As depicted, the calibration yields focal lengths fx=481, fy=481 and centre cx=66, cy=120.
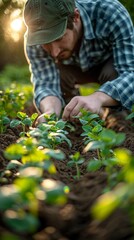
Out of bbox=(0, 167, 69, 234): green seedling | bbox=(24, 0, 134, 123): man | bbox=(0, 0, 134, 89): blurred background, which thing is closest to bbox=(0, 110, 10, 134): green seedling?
bbox=(24, 0, 134, 123): man

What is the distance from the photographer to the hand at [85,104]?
3580 millimetres

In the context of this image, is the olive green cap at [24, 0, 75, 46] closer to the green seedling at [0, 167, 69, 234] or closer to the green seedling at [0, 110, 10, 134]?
the green seedling at [0, 110, 10, 134]

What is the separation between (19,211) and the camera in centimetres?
122

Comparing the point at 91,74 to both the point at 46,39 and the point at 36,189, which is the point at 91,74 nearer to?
the point at 46,39

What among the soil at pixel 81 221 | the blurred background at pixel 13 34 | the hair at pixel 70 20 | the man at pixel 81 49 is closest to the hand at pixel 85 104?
the man at pixel 81 49

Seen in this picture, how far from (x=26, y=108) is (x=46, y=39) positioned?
238 centimetres

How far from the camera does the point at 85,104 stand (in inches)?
142

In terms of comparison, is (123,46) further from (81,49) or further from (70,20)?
(70,20)

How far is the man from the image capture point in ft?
12.3

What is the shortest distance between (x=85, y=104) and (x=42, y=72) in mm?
1216

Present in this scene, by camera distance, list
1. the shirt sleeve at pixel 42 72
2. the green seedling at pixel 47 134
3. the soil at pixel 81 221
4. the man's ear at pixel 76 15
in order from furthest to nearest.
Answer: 1. the shirt sleeve at pixel 42 72
2. the man's ear at pixel 76 15
3. the green seedling at pixel 47 134
4. the soil at pixel 81 221

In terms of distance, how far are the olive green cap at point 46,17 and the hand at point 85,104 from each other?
0.53 m

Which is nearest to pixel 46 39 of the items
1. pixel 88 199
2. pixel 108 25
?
pixel 108 25

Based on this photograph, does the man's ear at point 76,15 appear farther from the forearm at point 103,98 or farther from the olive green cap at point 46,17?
the forearm at point 103,98
